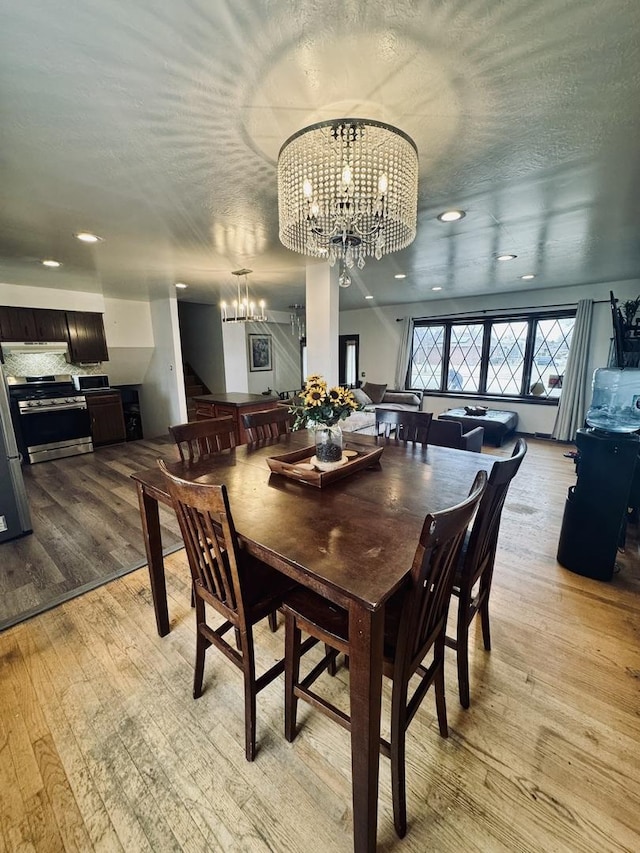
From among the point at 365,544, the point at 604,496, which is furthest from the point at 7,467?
the point at 604,496

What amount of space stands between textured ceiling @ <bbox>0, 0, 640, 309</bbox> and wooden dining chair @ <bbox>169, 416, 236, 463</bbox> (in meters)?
1.45

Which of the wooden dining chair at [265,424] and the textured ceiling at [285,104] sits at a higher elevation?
the textured ceiling at [285,104]

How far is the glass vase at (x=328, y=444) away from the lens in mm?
1737

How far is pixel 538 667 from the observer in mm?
1642

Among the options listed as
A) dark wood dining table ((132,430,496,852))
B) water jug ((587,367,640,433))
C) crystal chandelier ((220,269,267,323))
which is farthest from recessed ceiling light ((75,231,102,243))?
water jug ((587,367,640,433))

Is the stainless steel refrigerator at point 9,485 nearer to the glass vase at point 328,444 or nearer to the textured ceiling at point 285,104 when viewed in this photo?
the textured ceiling at point 285,104

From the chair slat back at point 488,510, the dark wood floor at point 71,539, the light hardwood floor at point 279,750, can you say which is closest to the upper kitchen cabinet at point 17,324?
the dark wood floor at point 71,539

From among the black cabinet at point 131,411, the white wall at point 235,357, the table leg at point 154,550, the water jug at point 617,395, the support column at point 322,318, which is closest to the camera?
the table leg at point 154,550

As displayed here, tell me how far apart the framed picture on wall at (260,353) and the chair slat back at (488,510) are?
6713mm

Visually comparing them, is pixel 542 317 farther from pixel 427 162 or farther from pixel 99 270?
pixel 99 270

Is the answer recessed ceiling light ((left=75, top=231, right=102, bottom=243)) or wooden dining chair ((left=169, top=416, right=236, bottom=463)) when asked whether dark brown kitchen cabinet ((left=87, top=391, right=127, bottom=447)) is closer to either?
recessed ceiling light ((left=75, top=231, right=102, bottom=243))

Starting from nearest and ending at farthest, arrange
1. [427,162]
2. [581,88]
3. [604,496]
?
[581,88] → [427,162] → [604,496]

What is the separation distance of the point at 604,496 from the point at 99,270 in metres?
5.31

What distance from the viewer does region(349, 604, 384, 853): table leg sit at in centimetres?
89
